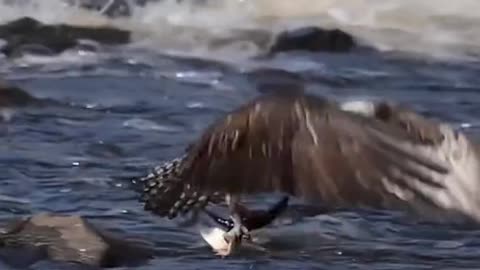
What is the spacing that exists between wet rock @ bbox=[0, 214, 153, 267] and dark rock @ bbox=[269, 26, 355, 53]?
5395mm

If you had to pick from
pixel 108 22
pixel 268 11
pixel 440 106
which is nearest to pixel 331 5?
pixel 268 11

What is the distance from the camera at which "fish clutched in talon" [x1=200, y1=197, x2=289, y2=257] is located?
5.45 m

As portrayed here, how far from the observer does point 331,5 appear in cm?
1334

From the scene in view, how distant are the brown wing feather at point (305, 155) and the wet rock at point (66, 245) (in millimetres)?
1045

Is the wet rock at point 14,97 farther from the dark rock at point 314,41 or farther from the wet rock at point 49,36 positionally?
the dark rock at point 314,41

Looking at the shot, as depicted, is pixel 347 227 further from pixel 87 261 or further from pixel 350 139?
pixel 350 139

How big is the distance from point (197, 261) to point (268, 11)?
7.69 metres

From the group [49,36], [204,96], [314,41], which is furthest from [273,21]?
[204,96]

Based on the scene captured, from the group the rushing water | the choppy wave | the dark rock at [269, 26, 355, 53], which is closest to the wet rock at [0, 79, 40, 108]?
the rushing water

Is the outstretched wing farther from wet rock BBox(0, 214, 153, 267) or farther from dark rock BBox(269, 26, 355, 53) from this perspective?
dark rock BBox(269, 26, 355, 53)

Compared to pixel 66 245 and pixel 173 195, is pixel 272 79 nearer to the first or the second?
pixel 66 245

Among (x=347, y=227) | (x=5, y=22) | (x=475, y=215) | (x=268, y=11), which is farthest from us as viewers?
(x=268, y=11)

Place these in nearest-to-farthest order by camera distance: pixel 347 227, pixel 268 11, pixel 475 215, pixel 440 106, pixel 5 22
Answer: pixel 475 215, pixel 347 227, pixel 440 106, pixel 5 22, pixel 268 11

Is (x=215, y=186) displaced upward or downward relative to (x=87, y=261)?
upward
